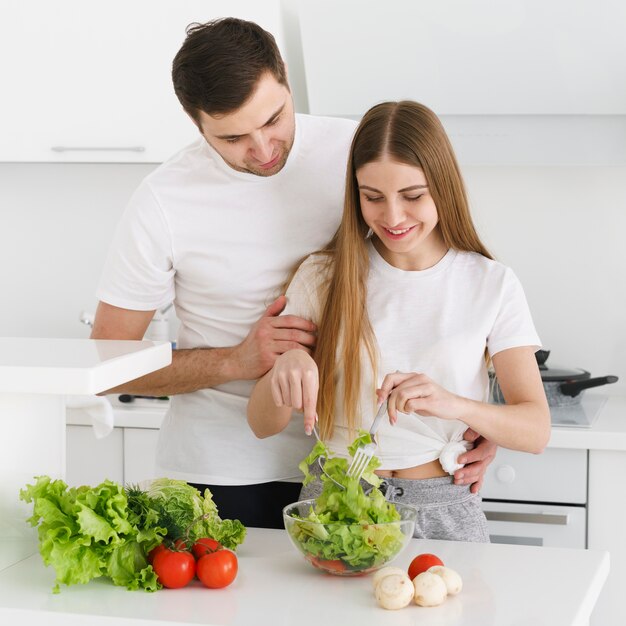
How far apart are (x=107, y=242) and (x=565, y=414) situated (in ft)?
4.94

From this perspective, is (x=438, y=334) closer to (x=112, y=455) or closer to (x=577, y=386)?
(x=577, y=386)

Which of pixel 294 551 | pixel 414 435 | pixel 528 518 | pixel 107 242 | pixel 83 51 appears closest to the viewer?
pixel 294 551

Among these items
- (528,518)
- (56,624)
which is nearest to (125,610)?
(56,624)

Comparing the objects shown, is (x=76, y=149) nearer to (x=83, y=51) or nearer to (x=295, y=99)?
(x=83, y=51)

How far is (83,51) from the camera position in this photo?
263cm

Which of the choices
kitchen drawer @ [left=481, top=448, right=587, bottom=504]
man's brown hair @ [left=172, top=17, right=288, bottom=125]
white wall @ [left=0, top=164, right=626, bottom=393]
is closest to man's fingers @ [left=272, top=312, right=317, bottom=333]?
man's brown hair @ [left=172, top=17, right=288, bottom=125]

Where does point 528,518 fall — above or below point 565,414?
below

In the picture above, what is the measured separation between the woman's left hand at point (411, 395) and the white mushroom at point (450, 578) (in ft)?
0.66

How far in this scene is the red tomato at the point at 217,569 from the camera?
123 centimetres

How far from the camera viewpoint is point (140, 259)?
5.72ft

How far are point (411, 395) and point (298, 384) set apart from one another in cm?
16

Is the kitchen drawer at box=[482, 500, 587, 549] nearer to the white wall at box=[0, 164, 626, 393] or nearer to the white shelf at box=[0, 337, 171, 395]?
the white wall at box=[0, 164, 626, 393]

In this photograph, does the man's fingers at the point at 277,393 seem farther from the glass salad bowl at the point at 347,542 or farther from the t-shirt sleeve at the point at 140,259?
the t-shirt sleeve at the point at 140,259

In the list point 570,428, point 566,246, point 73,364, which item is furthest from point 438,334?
point 566,246
